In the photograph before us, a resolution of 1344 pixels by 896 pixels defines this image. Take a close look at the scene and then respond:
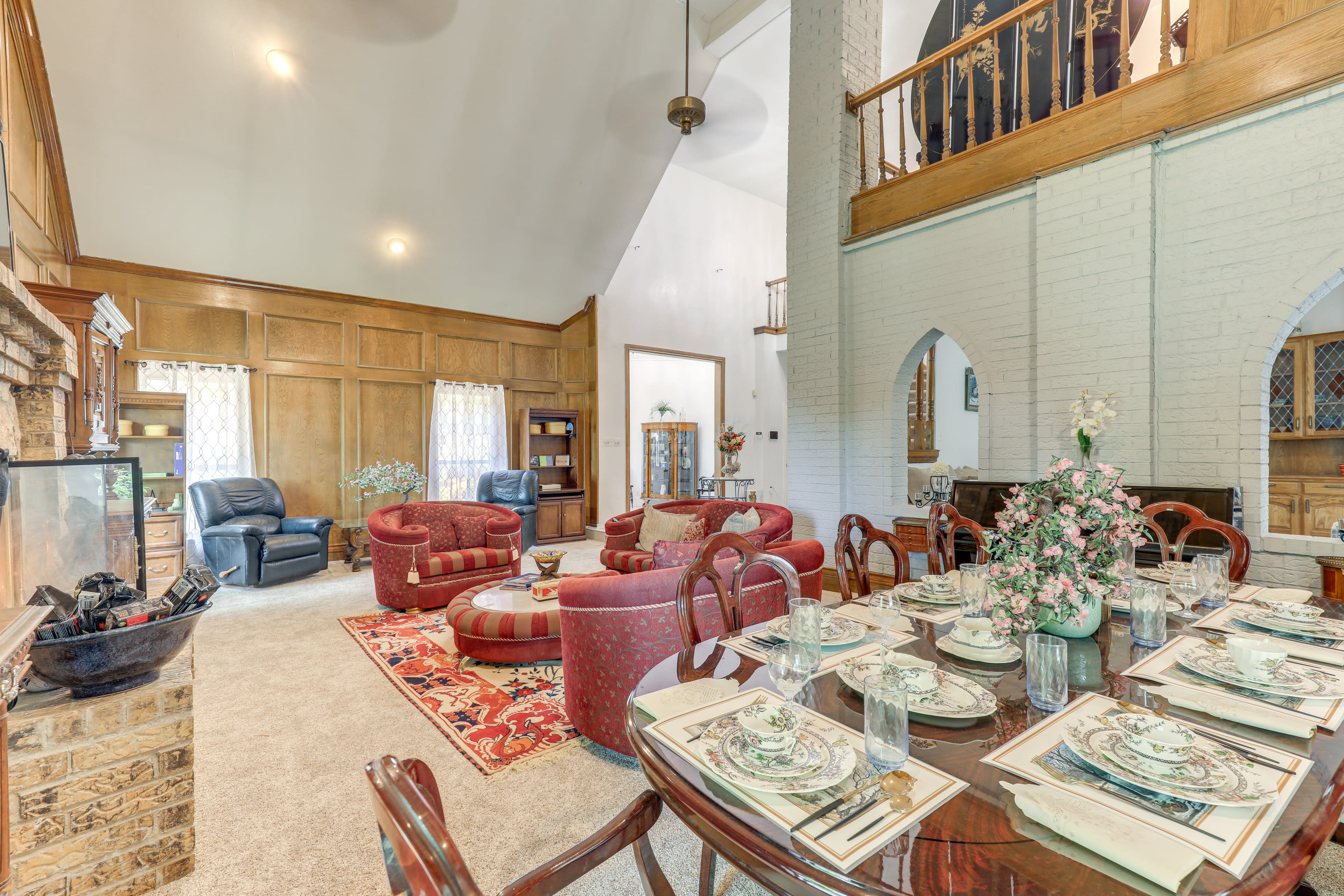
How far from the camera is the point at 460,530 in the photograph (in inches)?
197

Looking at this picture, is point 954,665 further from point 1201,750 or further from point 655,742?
point 655,742

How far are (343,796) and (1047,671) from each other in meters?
2.30

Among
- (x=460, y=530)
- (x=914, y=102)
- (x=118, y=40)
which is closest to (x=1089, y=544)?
(x=460, y=530)

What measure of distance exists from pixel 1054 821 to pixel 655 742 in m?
0.57

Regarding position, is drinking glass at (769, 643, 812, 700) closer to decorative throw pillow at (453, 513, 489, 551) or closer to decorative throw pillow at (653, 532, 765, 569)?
decorative throw pillow at (653, 532, 765, 569)

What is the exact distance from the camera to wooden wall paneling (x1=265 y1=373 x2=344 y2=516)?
6.18 meters

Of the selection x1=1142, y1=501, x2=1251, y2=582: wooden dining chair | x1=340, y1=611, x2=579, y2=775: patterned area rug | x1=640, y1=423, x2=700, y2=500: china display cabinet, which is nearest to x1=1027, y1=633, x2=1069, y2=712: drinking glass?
x1=1142, y1=501, x2=1251, y2=582: wooden dining chair

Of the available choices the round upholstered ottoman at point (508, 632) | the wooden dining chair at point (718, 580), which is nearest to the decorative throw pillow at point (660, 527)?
the round upholstered ottoman at point (508, 632)

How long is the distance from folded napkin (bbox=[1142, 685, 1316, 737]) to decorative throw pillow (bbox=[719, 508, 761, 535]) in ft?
10.1

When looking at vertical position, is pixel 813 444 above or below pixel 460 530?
above

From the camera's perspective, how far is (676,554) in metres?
2.84

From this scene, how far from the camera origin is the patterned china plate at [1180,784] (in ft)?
2.53

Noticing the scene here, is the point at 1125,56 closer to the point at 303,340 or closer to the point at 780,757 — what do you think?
the point at 780,757

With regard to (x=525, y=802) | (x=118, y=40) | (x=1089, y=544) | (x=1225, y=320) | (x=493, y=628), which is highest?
(x=118, y=40)
